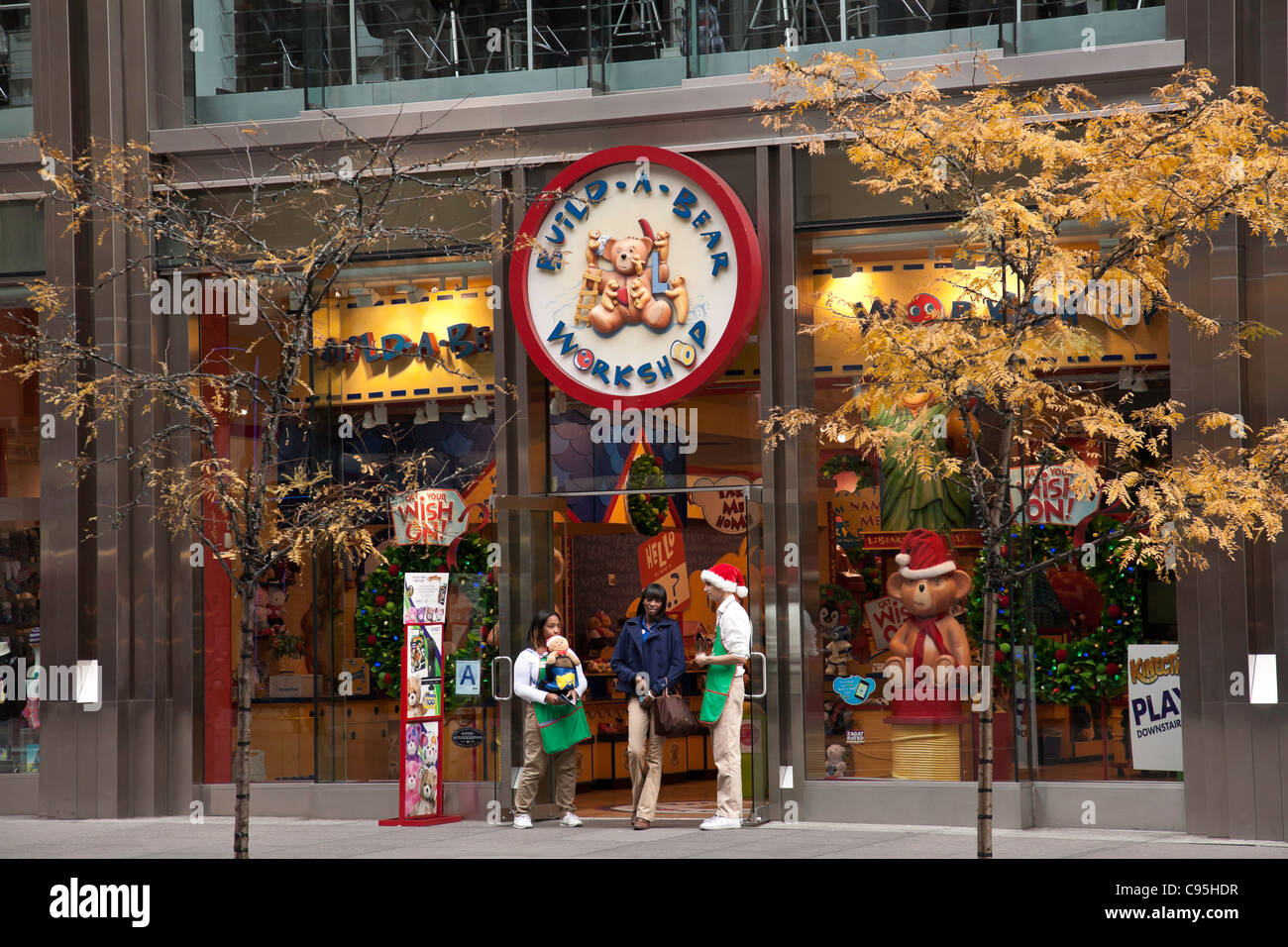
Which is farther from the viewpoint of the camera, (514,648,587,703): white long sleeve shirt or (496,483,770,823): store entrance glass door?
(496,483,770,823): store entrance glass door

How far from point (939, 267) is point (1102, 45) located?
2.11 metres

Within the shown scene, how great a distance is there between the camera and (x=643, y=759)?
12977 mm

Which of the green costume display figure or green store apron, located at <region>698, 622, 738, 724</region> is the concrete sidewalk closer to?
green store apron, located at <region>698, 622, 738, 724</region>

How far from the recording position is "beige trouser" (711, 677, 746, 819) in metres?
12.7

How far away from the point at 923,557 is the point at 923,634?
62 cm

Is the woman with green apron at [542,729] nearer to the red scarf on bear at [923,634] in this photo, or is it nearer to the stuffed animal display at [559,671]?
the stuffed animal display at [559,671]

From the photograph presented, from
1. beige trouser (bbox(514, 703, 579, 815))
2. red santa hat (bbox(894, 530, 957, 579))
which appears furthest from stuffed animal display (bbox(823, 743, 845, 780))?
beige trouser (bbox(514, 703, 579, 815))

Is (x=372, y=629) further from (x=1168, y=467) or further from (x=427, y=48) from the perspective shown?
(x=1168, y=467)

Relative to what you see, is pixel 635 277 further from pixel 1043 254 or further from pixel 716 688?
pixel 1043 254

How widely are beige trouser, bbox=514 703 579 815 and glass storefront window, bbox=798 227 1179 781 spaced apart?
1.98m

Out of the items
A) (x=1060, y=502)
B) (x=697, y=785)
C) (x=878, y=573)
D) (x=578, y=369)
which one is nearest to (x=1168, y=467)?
(x=1060, y=502)

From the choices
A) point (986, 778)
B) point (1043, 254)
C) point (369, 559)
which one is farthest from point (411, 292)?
point (986, 778)

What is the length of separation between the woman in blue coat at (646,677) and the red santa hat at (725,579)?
48 centimetres

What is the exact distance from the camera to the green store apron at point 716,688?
1271 cm
